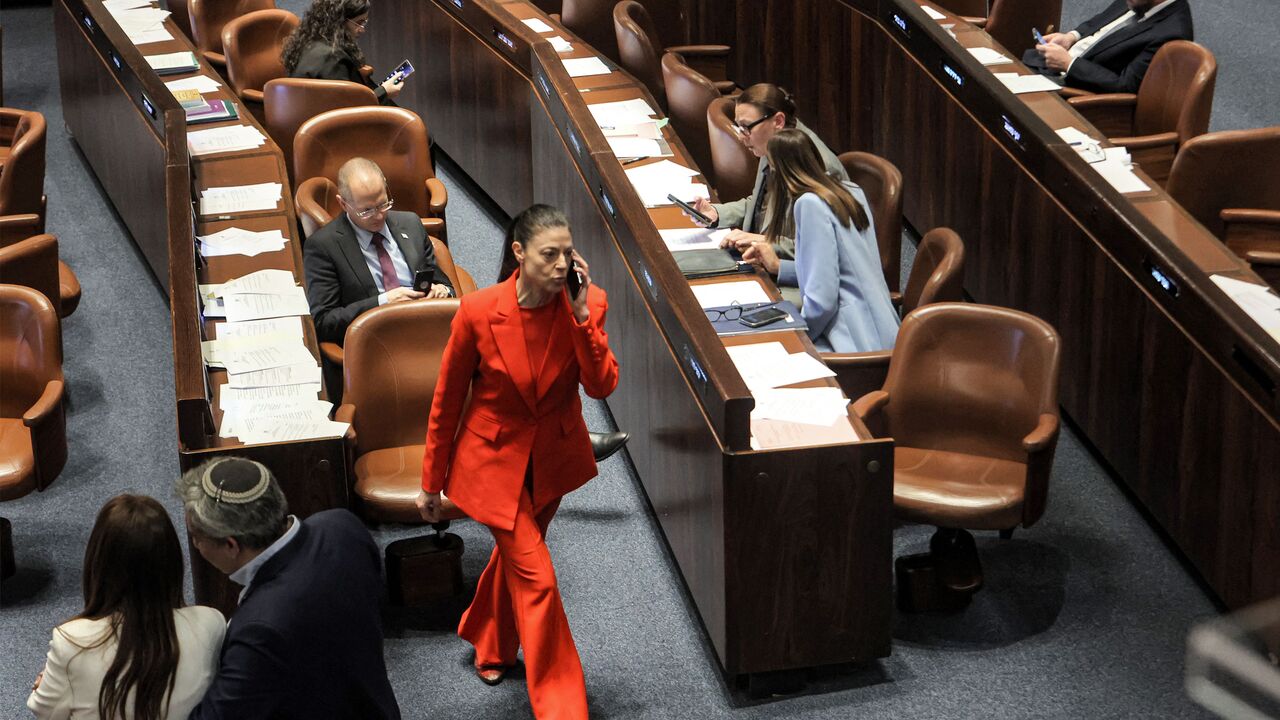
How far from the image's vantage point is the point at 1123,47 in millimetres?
6641

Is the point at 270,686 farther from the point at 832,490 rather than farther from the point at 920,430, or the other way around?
A: the point at 920,430

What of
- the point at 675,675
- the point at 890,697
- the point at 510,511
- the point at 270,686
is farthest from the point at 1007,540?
the point at 270,686

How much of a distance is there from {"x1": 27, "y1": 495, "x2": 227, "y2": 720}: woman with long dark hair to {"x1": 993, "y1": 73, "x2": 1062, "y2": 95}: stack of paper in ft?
13.7

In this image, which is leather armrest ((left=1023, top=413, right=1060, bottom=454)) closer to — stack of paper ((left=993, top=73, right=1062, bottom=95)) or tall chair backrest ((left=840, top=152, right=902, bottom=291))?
tall chair backrest ((left=840, top=152, right=902, bottom=291))

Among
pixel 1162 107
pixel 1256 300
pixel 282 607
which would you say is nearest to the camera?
pixel 282 607

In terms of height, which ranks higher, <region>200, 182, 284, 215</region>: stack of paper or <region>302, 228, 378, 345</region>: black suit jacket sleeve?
<region>200, 182, 284, 215</region>: stack of paper

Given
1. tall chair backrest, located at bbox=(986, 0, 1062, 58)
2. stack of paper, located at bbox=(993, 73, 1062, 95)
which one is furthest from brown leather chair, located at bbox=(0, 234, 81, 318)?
tall chair backrest, located at bbox=(986, 0, 1062, 58)

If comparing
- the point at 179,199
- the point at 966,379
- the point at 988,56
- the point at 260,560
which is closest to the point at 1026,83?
the point at 988,56

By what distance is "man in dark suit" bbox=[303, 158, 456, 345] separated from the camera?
16.9 ft

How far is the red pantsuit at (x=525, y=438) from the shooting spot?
381cm

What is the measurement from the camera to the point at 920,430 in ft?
15.3

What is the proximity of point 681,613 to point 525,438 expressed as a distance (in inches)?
38.5

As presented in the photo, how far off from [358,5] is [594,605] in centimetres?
338

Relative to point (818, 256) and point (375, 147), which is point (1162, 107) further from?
point (375, 147)
